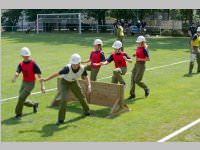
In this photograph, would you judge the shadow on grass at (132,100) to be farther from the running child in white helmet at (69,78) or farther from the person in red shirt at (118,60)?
the running child in white helmet at (69,78)

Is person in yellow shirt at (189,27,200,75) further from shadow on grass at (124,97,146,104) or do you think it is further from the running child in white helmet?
the running child in white helmet

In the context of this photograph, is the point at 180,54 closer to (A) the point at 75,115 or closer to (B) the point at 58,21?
(A) the point at 75,115

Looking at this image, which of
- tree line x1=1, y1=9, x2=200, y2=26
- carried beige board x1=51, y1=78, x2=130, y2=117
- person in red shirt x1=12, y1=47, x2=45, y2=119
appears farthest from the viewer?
tree line x1=1, y1=9, x2=200, y2=26

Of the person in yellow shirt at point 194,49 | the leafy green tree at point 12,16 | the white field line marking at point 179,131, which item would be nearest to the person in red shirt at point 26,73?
the white field line marking at point 179,131

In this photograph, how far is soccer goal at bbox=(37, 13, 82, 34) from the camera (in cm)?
5350

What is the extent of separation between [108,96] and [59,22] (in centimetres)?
4415

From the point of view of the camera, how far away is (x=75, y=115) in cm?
1117

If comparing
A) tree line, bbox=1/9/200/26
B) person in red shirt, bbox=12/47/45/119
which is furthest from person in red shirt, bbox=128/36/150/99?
tree line, bbox=1/9/200/26

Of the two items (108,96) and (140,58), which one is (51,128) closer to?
(108,96)

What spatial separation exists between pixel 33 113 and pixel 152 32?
124ft

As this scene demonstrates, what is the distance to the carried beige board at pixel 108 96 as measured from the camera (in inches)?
438

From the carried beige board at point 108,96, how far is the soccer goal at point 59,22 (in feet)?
134

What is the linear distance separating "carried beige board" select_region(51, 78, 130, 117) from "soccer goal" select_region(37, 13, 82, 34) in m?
40.8

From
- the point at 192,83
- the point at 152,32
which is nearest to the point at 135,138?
the point at 192,83
